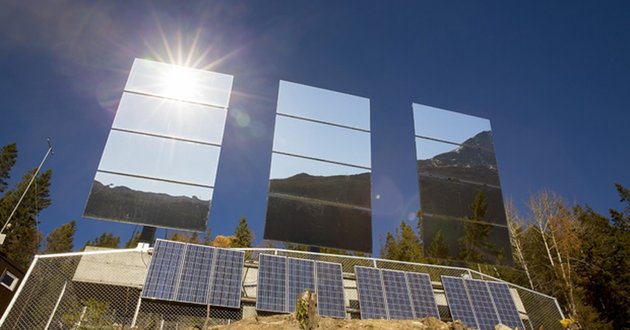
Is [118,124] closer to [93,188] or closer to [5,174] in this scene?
[93,188]

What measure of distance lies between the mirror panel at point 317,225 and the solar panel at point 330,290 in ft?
4.42

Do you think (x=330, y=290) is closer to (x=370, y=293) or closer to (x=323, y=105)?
(x=370, y=293)

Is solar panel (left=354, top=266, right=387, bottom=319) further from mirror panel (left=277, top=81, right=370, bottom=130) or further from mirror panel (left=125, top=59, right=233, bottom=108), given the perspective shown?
mirror panel (left=125, top=59, right=233, bottom=108)

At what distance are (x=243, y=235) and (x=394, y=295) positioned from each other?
3486 centimetres

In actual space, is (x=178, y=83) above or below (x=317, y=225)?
above

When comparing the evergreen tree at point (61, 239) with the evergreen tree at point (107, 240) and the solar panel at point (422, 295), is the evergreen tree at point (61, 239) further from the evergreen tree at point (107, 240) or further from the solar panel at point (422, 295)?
the solar panel at point (422, 295)

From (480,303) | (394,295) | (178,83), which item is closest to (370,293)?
(394,295)

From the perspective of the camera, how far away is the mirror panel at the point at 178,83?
1509cm

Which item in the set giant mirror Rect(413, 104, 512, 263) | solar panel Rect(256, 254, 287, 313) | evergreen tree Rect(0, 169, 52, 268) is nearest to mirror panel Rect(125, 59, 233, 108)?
solar panel Rect(256, 254, 287, 313)

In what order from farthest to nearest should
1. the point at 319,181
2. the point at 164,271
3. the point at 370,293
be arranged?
the point at 319,181
the point at 370,293
the point at 164,271

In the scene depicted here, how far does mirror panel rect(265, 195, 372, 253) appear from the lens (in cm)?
1302

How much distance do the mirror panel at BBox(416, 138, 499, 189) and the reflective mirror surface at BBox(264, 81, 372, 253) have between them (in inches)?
94.9

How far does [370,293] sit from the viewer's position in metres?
11.4

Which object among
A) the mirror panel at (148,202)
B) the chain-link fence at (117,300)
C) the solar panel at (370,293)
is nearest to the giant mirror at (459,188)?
the chain-link fence at (117,300)
